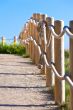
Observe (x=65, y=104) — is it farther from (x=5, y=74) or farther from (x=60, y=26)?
(x=5, y=74)

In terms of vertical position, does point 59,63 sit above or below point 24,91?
above

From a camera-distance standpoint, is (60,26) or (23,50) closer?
(60,26)

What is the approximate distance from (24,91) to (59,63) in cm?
117

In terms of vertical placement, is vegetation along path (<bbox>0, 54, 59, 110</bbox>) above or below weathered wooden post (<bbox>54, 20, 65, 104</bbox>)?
below

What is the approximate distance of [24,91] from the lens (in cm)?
815

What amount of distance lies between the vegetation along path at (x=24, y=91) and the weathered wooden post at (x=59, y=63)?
0.52ft

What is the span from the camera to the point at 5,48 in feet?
64.8

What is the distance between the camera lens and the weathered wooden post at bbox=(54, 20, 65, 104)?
7071 mm

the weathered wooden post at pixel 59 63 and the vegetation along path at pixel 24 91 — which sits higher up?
the weathered wooden post at pixel 59 63

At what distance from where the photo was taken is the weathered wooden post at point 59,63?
7.07 m

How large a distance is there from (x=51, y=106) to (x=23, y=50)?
478 inches

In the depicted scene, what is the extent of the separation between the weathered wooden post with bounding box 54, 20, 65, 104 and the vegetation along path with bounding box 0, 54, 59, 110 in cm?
16

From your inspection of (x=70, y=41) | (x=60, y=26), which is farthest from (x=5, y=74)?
(x=70, y=41)

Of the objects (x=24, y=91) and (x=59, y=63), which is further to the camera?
(x=24, y=91)
